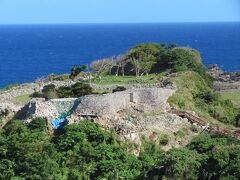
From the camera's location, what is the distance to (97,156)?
31766 millimetres

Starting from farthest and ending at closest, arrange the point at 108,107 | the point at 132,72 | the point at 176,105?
the point at 132,72, the point at 176,105, the point at 108,107

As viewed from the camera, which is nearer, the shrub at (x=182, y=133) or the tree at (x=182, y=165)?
the tree at (x=182, y=165)

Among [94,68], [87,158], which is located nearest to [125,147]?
[87,158]

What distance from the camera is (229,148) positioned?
97.5ft

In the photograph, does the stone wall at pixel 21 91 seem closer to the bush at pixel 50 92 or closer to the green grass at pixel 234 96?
the bush at pixel 50 92

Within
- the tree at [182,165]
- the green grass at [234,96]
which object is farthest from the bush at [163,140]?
the green grass at [234,96]

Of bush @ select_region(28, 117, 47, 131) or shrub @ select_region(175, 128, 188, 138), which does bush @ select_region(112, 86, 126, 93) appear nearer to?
shrub @ select_region(175, 128, 188, 138)

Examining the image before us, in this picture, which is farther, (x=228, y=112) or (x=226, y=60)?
(x=226, y=60)

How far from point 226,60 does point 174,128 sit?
94.9 metres

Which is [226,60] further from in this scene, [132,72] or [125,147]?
[125,147]

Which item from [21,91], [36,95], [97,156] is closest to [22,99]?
[36,95]

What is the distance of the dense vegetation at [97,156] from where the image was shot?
94.0 ft

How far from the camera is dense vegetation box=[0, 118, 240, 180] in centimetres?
2866

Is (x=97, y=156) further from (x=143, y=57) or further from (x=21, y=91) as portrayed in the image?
(x=143, y=57)
